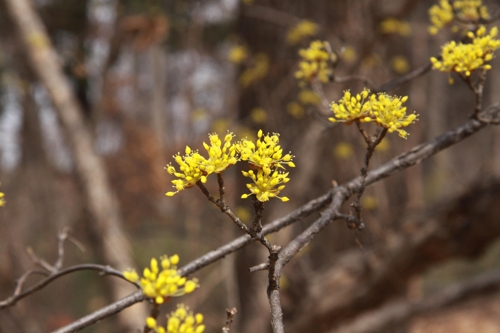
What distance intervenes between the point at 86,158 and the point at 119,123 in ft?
30.4

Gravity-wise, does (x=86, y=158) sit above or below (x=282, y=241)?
above

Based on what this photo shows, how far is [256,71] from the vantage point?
3.01 metres

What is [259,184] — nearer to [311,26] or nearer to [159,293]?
[159,293]

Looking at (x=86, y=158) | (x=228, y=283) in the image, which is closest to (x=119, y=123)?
(x=86, y=158)

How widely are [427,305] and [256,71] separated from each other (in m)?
2.00

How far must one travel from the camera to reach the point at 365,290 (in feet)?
9.48

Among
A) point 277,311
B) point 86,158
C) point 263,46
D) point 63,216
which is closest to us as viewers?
point 277,311

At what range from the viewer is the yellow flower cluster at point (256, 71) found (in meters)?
3.00

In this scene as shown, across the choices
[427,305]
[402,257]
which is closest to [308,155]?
[402,257]

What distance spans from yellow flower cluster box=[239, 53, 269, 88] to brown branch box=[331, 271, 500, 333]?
74.4 inches

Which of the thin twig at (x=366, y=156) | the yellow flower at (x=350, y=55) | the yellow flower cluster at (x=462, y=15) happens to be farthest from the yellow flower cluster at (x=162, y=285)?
the yellow flower at (x=350, y=55)

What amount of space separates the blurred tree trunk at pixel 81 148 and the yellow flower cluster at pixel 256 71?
5.62 ft

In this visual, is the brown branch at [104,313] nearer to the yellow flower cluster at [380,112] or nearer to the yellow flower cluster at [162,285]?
the yellow flower cluster at [162,285]

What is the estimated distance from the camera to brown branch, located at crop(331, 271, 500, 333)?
281cm
